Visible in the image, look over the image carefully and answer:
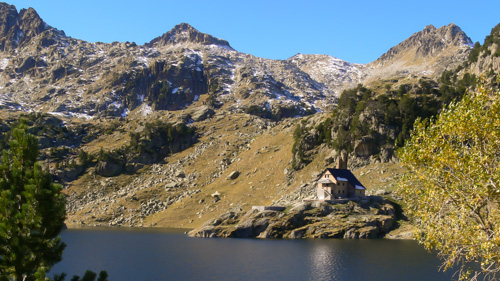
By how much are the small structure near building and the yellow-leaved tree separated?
291 feet

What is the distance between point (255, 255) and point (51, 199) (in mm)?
55721

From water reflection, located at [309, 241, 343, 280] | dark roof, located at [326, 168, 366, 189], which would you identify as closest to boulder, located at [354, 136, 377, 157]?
dark roof, located at [326, 168, 366, 189]

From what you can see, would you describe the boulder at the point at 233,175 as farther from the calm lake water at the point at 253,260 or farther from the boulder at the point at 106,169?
the calm lake water at the point at 253,260

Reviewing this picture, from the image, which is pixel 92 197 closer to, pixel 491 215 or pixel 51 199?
pixel 51 199

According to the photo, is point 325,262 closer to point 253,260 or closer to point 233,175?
point 253,260

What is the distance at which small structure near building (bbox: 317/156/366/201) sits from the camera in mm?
112000

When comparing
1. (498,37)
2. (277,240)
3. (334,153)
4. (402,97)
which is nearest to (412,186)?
(277,240)

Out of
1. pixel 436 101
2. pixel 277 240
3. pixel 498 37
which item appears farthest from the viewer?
pixel 498 37

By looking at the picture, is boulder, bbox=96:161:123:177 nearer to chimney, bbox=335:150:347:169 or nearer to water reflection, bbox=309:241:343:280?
chimney, bbox=335:150:347:169

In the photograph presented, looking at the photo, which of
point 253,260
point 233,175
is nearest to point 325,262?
point 253,260

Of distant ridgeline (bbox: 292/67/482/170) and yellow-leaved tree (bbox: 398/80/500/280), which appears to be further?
distant ridgeline (bbox: 292/67/482/170)

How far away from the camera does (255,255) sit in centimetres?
7281

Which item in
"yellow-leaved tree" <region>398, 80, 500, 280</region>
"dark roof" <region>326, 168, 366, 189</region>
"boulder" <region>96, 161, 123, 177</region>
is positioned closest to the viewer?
"yellow-leaved tree" <region>398, 80, 500, 280</region>

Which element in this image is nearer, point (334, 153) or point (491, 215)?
point (491, 215)
